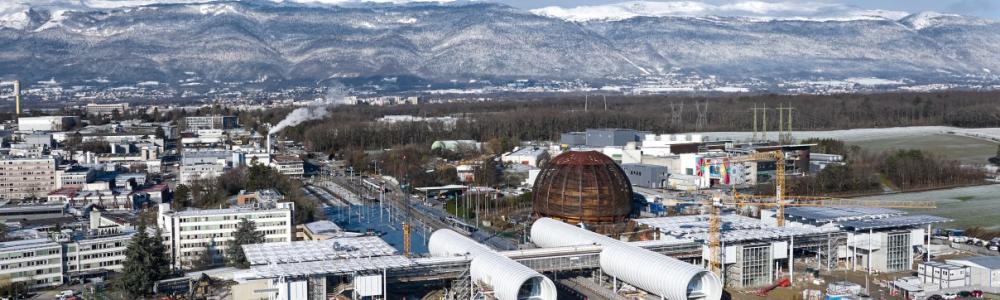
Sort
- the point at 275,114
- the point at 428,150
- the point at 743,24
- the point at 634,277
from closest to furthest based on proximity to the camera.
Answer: the point at 634,277 → the point at 428,150 → the point at 275,114 → the point at 743,24

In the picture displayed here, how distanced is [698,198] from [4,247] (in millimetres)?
16259

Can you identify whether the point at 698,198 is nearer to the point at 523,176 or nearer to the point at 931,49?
the point at 523,176

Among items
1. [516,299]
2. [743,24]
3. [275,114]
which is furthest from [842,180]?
[743,24]

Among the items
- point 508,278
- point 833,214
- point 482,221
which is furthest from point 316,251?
point 833,214

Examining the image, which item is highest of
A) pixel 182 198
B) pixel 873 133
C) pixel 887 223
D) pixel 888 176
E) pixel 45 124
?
pixel 45 124

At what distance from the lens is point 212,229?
20.4 m

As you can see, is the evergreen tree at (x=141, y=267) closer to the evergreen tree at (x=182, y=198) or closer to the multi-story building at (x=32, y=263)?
the multi-story building at (x=32, y=263)

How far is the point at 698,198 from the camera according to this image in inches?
1070

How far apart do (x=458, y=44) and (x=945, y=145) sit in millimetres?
73289

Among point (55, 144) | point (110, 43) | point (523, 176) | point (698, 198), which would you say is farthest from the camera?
point (110, 43)

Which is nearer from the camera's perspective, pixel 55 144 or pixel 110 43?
pixel 55 144

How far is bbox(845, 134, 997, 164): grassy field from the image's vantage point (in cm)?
3891

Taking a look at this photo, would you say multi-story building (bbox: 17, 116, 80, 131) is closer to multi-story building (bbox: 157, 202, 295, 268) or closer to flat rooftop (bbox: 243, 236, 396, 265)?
multi-story building (bbox: 157, 202, 295, 268)

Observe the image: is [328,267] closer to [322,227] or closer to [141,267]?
[141,267]
